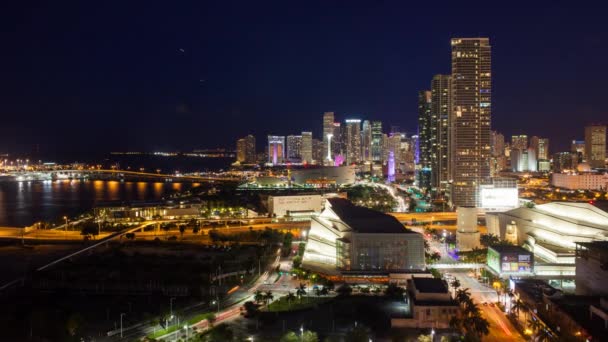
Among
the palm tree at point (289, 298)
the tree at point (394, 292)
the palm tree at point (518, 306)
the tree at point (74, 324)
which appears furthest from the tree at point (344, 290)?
the tree at point (74, 324)

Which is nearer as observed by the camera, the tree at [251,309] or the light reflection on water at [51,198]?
the tree at [251,309]

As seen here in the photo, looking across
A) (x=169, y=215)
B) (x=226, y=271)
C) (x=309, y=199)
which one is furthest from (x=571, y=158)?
(x=226, y=271)

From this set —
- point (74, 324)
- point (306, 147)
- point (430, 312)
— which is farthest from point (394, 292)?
point (306, 147)

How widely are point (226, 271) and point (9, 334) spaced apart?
18.7 feet

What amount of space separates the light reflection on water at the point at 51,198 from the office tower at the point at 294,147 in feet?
104

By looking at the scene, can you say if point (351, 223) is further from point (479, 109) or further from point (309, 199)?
point (479, 109)

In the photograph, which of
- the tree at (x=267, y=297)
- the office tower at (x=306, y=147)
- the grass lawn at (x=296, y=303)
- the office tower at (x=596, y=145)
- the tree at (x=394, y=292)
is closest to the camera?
the grass lawn at (x=296, y=303)

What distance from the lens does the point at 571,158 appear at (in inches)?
2275

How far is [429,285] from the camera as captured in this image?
11445 mm

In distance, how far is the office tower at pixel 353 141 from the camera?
221ft

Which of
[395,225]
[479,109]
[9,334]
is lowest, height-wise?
[9,334]

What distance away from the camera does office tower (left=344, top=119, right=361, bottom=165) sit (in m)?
67.5

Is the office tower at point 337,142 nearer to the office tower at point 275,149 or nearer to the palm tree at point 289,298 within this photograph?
the office tower at point 275,149

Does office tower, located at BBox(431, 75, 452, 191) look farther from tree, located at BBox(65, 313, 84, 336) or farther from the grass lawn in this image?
tree, located at BBox(65, 313, 84, 336)
